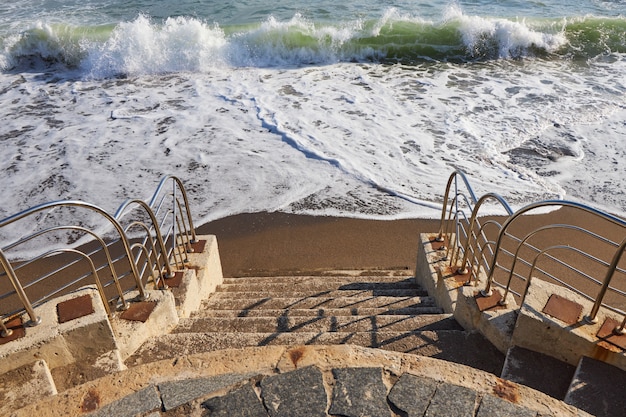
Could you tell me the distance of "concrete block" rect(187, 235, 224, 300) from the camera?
17.5ft

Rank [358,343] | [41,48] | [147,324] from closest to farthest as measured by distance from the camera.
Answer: [358,343] → [147,324] → [41,48]

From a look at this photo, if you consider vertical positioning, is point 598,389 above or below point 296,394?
below

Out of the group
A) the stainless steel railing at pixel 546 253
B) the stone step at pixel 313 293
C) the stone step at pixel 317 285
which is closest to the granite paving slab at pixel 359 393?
the stainless steel railing at pixel 546 253

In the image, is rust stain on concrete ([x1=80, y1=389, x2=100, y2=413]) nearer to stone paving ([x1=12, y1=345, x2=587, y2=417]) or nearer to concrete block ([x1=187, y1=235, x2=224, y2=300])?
stone paving ([x1=12, y1=345, x2=587, y2=417])

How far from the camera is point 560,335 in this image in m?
3.42

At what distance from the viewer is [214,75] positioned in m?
15.4

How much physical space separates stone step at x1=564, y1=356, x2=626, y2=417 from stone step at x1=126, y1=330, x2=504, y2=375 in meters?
0.59

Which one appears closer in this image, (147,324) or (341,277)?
(147,324)

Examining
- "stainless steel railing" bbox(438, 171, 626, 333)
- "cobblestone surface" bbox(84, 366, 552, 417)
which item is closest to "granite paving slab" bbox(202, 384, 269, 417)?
"cobblestone surface" bbox(84, 366, 552, 417)

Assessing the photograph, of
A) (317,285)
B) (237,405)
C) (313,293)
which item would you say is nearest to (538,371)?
(237,405)

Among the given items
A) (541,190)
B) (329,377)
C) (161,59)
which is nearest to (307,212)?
(541,190)

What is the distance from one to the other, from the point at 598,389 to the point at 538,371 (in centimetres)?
42

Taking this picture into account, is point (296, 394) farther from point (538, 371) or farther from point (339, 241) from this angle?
point (339, 241)

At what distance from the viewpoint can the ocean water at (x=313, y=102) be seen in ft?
29.2
